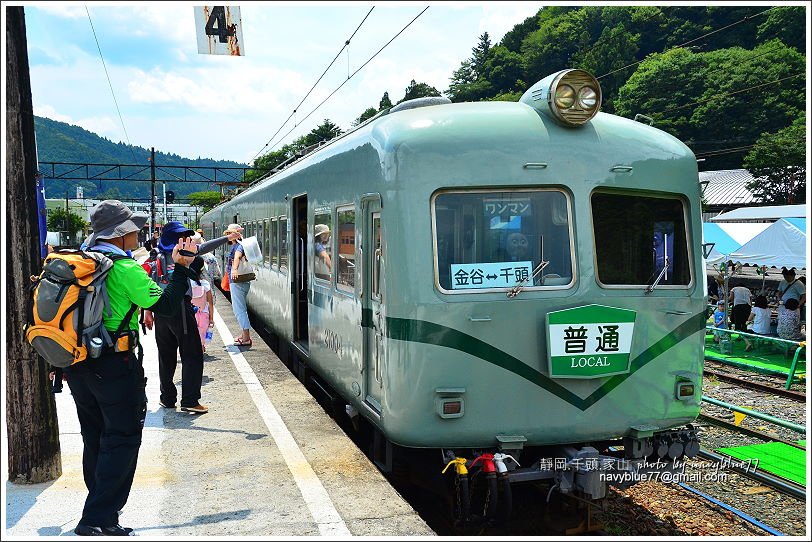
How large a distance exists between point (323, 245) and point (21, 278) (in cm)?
301

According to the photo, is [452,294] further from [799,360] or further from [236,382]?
[799,360]

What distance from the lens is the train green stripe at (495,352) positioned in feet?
16.2

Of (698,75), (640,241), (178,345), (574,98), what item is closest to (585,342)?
(640,241)

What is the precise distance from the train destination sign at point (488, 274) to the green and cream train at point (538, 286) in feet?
0.03

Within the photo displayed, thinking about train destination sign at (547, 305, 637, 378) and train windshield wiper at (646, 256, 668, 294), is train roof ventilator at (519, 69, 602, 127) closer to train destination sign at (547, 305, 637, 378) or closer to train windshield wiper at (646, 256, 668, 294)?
train windshield wiper at (646, 256, 668, 294)

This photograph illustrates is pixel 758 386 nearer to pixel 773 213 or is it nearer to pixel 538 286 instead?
pixel 538 286

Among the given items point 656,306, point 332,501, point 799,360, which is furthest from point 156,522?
point 799,360

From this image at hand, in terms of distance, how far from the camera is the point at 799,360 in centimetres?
1320

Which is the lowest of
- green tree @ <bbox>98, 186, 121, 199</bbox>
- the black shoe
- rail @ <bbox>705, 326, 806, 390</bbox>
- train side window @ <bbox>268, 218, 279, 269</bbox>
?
rail @ <bbox>705, 326, 806, 390</bbox>

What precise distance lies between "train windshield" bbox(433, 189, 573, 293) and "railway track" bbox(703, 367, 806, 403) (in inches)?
304

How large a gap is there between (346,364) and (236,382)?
2481 millimetres

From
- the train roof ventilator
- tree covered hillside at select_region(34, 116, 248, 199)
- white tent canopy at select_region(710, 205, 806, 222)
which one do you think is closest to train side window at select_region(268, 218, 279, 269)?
the train roof ventilator

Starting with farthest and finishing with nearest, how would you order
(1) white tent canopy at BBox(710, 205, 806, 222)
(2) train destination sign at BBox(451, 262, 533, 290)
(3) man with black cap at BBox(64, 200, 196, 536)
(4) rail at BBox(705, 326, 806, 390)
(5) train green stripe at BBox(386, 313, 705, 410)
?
(1) white tent canopy at BBox(710, 205, 806, 222)
(4) rail at BBox(705, 326, 806, 390)
(2) train destination sign at BBox(451, 262, 533, 290)
(5) train green stripe at BBox(386, 313, 705, 410)
(3) man with black cap at BBox(64, 200, 196, 536)

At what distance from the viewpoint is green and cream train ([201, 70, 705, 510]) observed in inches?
197
